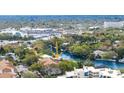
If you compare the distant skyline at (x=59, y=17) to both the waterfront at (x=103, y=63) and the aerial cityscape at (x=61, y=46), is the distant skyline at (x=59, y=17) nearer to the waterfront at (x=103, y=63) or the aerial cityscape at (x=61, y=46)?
the aerial cityscape at (x=61, y=46)

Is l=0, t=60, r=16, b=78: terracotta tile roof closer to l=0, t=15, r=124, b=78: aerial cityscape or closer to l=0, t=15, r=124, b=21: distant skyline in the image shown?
l=0, t=15, r=124, b=78: aerial cityscape

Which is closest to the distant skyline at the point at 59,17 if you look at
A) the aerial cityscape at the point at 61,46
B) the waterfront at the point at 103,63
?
the aerial cityscape at the point at 61,46

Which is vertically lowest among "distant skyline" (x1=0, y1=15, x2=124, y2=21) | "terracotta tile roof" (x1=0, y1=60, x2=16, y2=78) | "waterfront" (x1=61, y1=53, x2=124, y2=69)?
"terracotta tile roof" (x1=0, y1=60, x2=16, y2=78)

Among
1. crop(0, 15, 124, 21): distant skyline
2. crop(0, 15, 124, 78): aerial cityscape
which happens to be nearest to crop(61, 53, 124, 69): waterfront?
crop(0, 15, 124, 78): aerial cityscape

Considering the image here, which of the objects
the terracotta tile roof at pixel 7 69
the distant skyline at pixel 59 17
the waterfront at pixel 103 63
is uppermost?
the distant skyline at pixel 59 17

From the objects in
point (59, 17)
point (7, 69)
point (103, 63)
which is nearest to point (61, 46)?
point (59, 17)

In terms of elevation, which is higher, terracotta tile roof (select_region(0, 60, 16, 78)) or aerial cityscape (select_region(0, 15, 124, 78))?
aerial cityscape (select_region(0, 15, 124, 78))

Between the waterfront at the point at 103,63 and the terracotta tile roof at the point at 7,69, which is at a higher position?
the waterfront at the point at 103,63
